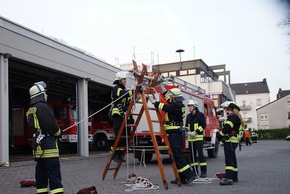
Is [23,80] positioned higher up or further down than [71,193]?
higher up

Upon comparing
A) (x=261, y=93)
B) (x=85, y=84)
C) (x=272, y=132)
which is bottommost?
(x=272, y=132)

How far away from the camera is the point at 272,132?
54469 mm

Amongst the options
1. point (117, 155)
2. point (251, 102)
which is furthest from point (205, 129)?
point (251, 102)

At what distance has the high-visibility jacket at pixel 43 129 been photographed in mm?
5422

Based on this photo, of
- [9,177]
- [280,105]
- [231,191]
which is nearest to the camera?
[231,191]

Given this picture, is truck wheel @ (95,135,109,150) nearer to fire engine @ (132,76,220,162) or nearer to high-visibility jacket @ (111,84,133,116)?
fire engine @ (132,76,220,162)

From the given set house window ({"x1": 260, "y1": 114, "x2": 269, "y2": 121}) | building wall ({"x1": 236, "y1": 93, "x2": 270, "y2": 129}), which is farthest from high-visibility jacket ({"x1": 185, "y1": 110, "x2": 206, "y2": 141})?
building wall ({"x1": 236, "y1": 93, "x2": 270, "y2": 129})

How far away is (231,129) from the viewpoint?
8062 mm

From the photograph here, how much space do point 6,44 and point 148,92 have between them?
22.7 feet

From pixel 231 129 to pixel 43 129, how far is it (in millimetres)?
4463

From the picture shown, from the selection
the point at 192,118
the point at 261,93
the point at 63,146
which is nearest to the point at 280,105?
the point at 261,93

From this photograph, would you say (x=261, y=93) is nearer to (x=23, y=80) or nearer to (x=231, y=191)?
(x=23, y=80)

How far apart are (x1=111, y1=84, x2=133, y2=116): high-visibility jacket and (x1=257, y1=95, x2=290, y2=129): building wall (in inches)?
2781

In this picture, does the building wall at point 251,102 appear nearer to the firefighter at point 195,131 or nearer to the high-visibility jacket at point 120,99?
the firefighter at point 195,131
